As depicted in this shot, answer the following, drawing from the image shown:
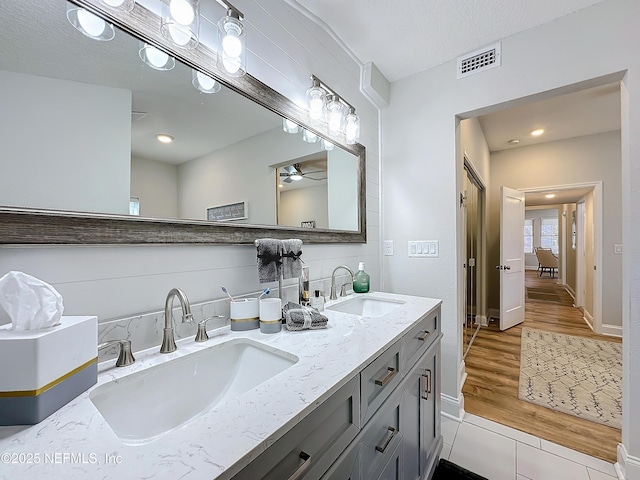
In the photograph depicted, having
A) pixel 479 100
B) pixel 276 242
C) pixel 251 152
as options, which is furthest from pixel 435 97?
pixel 276 242

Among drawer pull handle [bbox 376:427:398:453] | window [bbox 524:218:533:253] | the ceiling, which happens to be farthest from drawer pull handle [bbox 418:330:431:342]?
window [bbox 524:218:533:253]

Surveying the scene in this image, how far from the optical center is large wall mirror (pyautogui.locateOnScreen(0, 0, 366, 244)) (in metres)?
0.67

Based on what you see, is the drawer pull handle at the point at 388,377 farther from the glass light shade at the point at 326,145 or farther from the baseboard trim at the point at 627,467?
the baseboard trim at the point at 627,467

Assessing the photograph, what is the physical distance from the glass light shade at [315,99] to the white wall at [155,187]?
0.86 m

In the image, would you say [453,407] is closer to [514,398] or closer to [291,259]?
[514,398]

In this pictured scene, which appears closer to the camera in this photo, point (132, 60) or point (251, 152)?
point (132, 60)

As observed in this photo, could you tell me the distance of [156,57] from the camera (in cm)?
90

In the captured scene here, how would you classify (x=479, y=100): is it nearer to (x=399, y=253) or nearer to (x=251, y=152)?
(x=399, y=253)

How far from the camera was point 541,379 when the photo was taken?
2441mm

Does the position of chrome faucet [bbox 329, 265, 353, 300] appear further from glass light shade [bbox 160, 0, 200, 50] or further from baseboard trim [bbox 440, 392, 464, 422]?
glass light shade [bbox 160, 0, 200, 50]

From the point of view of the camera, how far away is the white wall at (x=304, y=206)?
1.42 metres

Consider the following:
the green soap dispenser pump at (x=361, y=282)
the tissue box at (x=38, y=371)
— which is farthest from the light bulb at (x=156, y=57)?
the green soap dispenser pump at (x=361, y=282)

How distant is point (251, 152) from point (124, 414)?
3.39 feet

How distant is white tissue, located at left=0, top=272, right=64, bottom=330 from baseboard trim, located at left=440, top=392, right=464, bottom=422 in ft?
7.53
